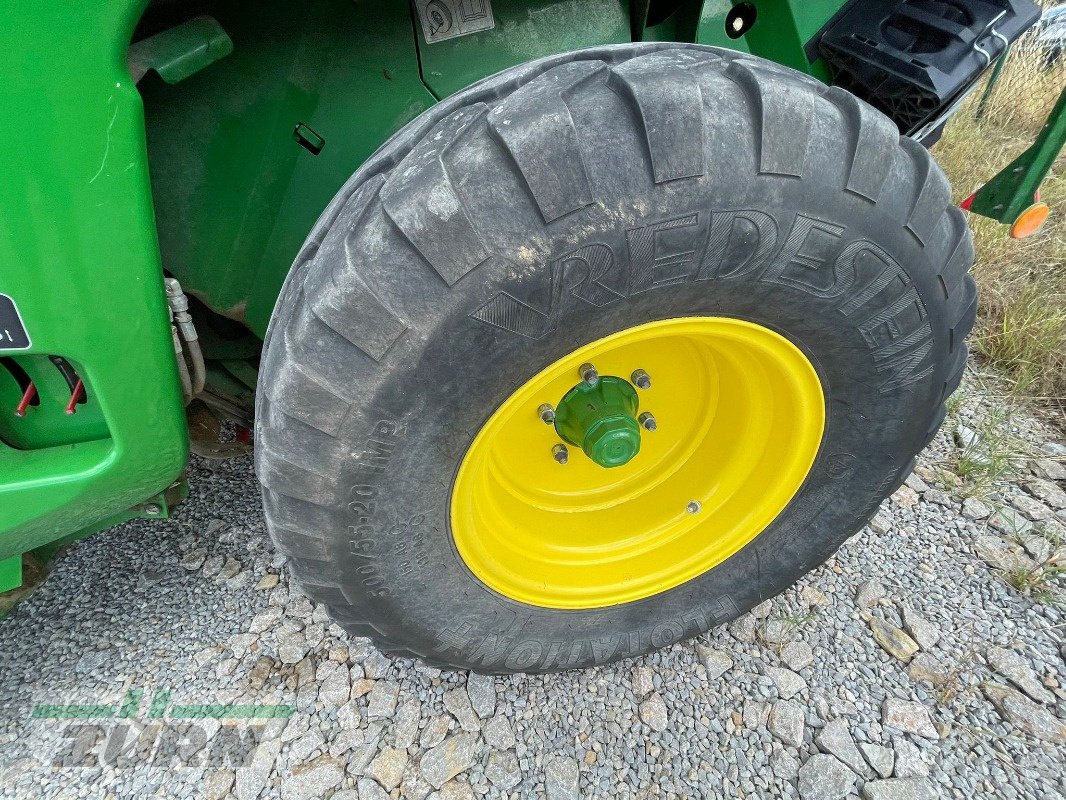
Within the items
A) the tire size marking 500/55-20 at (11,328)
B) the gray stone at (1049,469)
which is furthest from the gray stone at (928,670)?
the tire size marking 500/55-20 at (11,328)

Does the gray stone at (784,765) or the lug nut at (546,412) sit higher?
the lug nut at (546,412)

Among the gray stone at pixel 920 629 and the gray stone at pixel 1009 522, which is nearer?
the gray stone at pixel 920 629

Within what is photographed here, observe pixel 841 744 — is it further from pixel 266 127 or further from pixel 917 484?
pixel 266 127

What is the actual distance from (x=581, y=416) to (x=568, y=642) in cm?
50

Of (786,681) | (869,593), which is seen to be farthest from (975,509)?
(786,681)

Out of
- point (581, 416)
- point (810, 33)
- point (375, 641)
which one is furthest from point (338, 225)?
point (810, 33)

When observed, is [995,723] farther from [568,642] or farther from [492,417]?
[492,417]

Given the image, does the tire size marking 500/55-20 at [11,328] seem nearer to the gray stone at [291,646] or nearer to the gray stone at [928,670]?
the gray stone at [291,646]

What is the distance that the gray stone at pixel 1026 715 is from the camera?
1525 millimetres

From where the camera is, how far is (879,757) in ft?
4.89

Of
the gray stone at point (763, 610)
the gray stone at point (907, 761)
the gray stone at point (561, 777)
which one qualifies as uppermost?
the gray stone at point (907, 761)

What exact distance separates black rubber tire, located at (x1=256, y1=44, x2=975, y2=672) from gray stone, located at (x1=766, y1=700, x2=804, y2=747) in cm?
81

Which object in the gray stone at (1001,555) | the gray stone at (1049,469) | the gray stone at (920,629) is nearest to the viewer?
the gray stone at (920,629)

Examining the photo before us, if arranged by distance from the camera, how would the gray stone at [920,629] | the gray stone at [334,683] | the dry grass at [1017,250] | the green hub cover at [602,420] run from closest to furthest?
the green hub cover at [602,420] < the gray stone at [334,683] < the gray stone at [920,629] < the dry grass at [1017,250]
